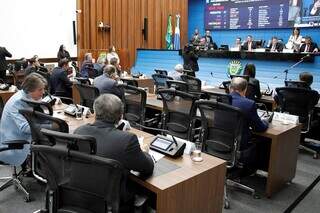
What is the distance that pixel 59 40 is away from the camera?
10.5 meters

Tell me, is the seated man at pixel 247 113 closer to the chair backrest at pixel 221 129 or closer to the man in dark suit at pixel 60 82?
the chair backrest at pixel 221 129

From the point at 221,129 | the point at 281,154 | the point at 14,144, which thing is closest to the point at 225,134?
the point at 221,129

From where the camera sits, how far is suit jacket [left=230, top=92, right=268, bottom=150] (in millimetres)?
2959

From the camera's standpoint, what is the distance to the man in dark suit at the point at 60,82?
580 cm

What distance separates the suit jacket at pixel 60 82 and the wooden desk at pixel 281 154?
3.85m

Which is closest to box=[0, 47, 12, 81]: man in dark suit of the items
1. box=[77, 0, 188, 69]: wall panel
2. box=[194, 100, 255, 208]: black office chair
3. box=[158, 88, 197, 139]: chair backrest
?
box=[77, 0, 188, 69]: wall panel

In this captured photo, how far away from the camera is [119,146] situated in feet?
5.81

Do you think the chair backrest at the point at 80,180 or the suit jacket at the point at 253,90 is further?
the suit jacket at the point at 253,90

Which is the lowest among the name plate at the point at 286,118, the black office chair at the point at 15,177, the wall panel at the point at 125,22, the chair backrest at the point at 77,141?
the black office chair at the point at 15,177

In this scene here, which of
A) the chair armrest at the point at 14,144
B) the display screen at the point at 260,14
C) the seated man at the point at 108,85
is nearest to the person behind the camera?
the chair armrest at the point at 14,144

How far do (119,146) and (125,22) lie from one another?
10728mm

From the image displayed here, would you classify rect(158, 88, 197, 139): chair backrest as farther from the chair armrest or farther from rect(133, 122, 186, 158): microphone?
the chair armrest

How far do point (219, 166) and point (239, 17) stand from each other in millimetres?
10164

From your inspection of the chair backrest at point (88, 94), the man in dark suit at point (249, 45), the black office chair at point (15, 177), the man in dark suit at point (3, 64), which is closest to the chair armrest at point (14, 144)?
the black office chair at point (15, 177)
